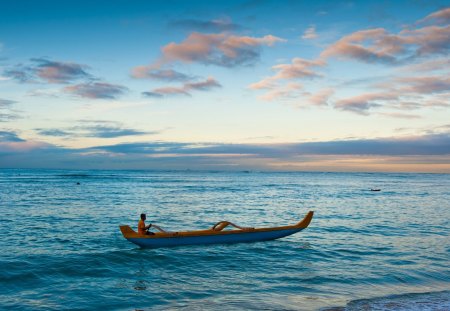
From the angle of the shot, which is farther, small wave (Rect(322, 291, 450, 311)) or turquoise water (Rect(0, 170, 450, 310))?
turquoise water (Rect(0, 170, 450, 310))

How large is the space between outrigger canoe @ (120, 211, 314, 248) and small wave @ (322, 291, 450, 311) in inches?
342

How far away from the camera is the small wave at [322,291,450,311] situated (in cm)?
1012

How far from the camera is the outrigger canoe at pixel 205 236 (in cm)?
1770

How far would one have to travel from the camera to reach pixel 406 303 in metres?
10.6

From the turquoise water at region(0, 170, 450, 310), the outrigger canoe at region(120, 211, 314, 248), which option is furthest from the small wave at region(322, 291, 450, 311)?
the outrigger canoe at region(120, 211, 314, 248)

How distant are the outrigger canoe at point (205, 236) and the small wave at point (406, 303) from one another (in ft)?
28.5

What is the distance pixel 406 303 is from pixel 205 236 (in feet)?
32.6

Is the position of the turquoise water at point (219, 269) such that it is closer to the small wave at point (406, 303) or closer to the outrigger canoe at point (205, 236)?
the small wave at point (406, 303)

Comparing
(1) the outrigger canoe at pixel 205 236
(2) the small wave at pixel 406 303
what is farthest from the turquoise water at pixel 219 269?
(1) the outrigger canoe at pixel 205 236

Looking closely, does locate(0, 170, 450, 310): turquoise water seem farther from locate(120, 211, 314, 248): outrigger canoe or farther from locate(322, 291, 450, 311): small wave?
locate(120, 211, 314, 248): outrigger canoe

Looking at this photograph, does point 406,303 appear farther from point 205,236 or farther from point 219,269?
point 205,236

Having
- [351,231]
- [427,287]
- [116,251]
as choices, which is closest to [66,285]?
[116,251]

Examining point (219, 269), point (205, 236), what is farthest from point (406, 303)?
point (205, 236)

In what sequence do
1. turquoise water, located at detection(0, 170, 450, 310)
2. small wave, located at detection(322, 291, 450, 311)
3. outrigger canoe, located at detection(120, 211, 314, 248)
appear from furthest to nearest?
outrigger canoe, located at detection(120, 211, 314, 248) → turquoise water, located at detection(0, 170, 450, 310) → small wave, located at detection(322, 291, 450, 311)
